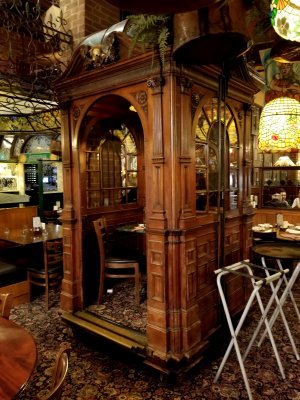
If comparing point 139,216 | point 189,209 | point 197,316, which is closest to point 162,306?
point 197,316

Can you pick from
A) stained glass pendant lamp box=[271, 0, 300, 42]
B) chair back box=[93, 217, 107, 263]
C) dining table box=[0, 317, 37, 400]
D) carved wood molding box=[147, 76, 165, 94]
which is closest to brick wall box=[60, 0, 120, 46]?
carved wood molding box=[147, 76, 165, 94]

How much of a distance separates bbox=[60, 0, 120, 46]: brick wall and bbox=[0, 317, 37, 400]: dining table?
3783 millimetres

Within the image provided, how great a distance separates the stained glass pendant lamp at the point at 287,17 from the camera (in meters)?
1.76

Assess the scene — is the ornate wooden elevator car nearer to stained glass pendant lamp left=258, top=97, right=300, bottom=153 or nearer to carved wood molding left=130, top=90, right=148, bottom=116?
carved wood molding left=130, top=90, right=148, bottom=116

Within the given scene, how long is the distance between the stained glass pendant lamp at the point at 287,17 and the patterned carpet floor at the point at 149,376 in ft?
8.90

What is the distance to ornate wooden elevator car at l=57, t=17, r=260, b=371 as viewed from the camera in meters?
2.85

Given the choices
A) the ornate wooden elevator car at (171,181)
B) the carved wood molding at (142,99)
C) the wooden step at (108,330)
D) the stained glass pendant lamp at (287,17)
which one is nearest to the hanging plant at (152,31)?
the ornate wooden elevator car at (171,181)

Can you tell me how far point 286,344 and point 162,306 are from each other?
1.59m

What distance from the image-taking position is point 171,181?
2.83m

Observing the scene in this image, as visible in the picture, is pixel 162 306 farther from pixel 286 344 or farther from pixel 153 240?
pixel 286 344

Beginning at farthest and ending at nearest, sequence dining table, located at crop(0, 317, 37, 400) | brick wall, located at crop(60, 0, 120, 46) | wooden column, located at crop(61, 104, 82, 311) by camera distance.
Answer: brick wall, located at crop(60, 0, 120, 46) → wooden column, located at crop(61, 104, 82, 311) → dining table, located at crop(0, 317, 37, 400)

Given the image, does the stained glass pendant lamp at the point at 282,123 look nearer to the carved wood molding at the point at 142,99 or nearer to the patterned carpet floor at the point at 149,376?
the carved wood molding at the point at 142,99

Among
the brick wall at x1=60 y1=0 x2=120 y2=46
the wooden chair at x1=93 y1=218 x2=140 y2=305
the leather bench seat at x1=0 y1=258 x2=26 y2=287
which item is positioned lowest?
the leather bench seat at x1=0 y1=258 x2=26 y2=287

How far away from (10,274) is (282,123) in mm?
4160
